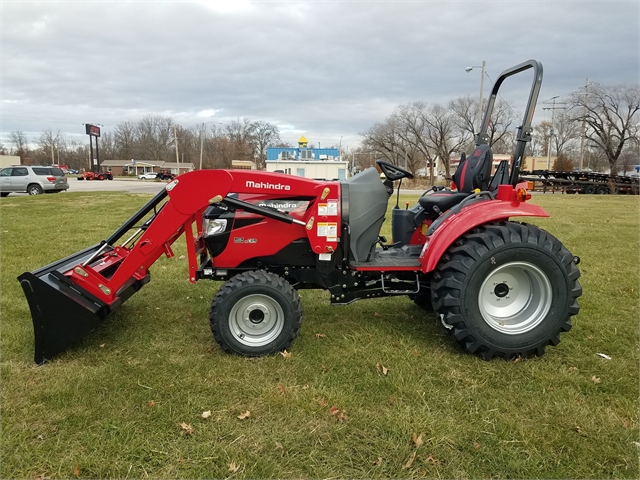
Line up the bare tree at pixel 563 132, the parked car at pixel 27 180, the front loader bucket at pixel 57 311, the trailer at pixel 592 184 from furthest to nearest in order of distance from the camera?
the bare tree at pixel 563 132 < the trailer at pixel 592 184 < the parked car at pixel 27 180 < the front loader bucket at pixel 57 311

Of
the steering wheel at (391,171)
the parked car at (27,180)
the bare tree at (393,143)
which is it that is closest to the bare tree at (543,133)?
the bare tree at (393,143)

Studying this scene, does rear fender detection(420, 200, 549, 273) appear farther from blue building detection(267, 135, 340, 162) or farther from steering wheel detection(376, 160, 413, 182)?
blue building detection(267, 135, 340, 162)

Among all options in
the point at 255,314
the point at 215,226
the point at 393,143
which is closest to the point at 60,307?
the point at 215,226

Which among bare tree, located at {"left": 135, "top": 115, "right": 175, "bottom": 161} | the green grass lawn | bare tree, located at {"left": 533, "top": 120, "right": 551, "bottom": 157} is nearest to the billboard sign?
bare tree, located at {"left": 135, "top": 115, "right": 175, "bottom": 161}

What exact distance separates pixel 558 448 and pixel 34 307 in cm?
369

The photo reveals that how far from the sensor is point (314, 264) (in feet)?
12.7

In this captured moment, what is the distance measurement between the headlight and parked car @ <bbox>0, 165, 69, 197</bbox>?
22.3 metres

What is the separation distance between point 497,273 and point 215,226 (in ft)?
7.92

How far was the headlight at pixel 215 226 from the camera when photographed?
3711 millimetres

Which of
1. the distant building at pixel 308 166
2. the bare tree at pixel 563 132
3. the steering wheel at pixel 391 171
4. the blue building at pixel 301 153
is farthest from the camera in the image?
the bare tree at pixel 563 132

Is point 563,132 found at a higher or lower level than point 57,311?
higher

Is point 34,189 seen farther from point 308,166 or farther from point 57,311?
point 57,311

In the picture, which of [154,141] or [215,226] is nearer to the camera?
[215,226]

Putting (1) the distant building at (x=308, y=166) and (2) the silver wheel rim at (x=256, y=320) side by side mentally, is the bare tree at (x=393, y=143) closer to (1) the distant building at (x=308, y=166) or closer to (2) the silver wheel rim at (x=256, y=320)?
(1) the distant building at (x=308, y=166)
